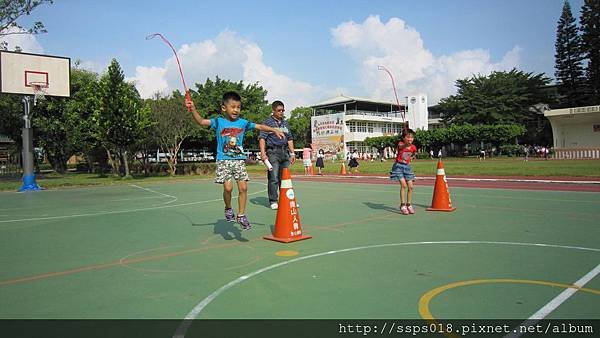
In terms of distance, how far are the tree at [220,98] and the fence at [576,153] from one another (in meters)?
35.1

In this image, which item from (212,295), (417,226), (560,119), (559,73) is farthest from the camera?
(559,73)

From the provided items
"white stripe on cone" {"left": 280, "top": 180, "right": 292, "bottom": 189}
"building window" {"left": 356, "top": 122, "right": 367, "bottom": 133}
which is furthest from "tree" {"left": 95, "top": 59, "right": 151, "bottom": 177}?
"building window" {"left": 356, "top": 122, "right": 367, "bottom": 133}

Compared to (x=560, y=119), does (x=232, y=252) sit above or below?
below

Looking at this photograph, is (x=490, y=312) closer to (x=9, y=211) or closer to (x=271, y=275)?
(x=271, y=275)

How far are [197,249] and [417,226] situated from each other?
3.88m

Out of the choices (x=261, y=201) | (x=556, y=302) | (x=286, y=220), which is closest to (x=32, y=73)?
(x=261, y=201)

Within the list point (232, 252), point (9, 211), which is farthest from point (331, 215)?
point (9, 211)

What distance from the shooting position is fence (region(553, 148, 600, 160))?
145 ft

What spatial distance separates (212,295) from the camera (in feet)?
13.2

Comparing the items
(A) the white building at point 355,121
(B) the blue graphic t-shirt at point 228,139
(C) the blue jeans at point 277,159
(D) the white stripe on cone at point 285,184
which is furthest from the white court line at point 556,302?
(A) the white building at point 355,121

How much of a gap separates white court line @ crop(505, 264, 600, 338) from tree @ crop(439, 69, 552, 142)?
224ft

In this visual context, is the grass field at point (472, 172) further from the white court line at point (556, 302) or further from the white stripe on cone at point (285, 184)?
the white stripe on cone at point (285, 184)

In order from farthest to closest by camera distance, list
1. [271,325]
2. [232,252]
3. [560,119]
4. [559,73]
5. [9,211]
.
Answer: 1. [559,73]
2. [560,119]
3. [9,211]
4. [232,252]
5. [271,325]

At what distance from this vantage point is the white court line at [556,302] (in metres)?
3.26
